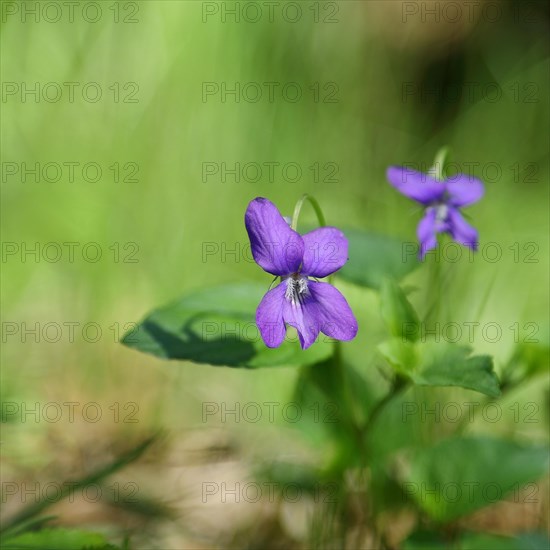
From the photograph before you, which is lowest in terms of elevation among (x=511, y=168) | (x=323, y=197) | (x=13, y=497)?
(x=13, y=497)

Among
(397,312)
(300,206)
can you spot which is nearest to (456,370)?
(397,312)

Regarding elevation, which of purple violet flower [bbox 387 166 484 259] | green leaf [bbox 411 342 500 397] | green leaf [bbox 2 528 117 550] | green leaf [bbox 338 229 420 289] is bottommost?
green leaf [bbox 2 528 117 550]

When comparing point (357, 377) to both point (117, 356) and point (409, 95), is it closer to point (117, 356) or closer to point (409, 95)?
point (117, 356)

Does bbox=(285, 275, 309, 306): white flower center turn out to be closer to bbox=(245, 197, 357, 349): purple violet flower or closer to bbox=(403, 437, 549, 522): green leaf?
bbox=(245, 197, 357, 349): purple violet flower

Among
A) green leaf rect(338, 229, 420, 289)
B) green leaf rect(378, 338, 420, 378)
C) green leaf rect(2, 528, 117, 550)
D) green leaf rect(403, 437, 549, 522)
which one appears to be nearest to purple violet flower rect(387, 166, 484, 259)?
green leaf rect(338, 229, 420, 289)

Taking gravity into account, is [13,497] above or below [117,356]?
below

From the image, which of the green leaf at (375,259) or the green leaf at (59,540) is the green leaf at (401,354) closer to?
the green leaf at (375,259)

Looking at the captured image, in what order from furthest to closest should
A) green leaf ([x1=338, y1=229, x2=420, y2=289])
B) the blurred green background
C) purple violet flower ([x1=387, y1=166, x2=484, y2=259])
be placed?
the blurred green background, green leaf ([x1=338, y1=229, x2=420, y2=289]), purple violet flower ([x1=387, y1=166, x2=484, y2=259])

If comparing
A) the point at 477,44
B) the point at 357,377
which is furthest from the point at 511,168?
the point at 357,377
